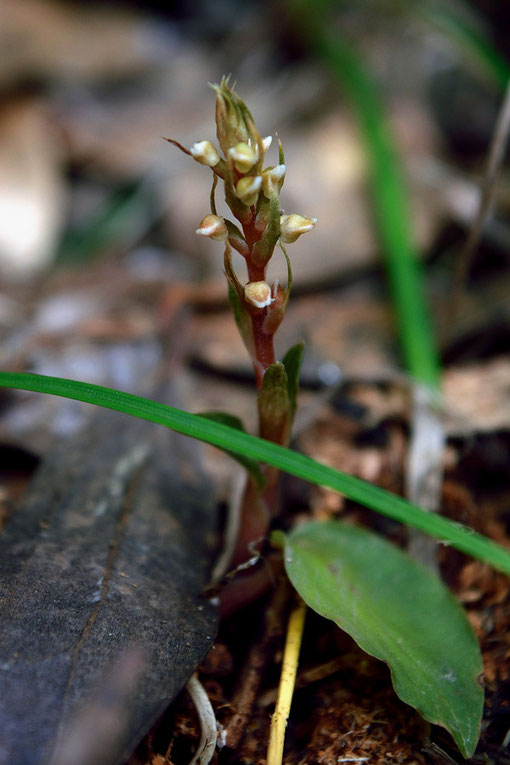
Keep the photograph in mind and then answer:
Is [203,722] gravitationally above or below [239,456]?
below

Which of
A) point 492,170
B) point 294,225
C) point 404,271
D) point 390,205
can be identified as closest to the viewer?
point 294,225

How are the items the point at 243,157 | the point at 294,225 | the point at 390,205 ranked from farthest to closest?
the point at 390,205, the point at 294,225, the point at 243,157

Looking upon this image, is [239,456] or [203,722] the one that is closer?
[203,722]

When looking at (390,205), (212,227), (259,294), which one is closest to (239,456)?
(259,294)

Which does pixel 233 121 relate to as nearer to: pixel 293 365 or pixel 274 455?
pixel 293 365

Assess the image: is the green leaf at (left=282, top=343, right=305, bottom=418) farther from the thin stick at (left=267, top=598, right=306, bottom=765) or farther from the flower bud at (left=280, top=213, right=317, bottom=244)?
the thin stick at (left=267, top=598, right=306, bottom=765)

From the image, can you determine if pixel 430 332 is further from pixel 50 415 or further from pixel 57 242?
pixel 57 242

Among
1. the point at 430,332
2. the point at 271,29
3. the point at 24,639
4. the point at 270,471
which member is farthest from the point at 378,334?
the point at 271,29
